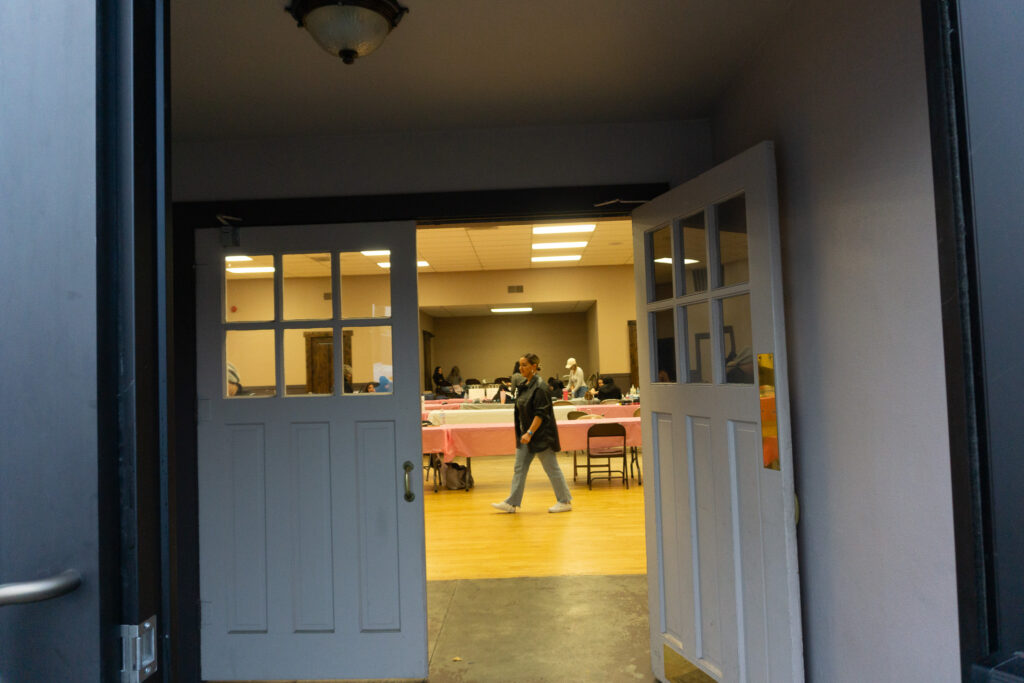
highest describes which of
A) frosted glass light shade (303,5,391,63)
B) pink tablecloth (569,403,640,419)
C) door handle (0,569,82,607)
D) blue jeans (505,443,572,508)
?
frosted glass light shade (303,5,391,63)

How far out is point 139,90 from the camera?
0.93 meters

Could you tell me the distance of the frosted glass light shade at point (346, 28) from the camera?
209 cm

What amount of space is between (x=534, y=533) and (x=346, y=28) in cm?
510

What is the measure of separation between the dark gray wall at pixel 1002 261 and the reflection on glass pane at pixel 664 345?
228 centimetres

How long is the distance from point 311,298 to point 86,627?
2790 mm

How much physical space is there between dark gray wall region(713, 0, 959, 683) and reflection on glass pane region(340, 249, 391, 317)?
6.27ft

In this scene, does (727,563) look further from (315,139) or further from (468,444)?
(468,444)

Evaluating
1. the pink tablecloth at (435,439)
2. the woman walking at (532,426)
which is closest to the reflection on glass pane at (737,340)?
the woman walking at (532,426)

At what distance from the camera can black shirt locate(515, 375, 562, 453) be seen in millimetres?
7049

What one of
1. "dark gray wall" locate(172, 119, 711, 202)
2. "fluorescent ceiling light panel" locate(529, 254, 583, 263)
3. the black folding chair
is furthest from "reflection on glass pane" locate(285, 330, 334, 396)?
"fluorescent ceiling light panel" locate(529, 254, 583, 263)

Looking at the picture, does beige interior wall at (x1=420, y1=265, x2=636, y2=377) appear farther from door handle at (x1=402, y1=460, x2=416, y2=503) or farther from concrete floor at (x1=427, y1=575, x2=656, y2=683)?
door handle at (x1=402, y1=460, x2=416, y2=503)

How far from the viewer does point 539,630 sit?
4.04m

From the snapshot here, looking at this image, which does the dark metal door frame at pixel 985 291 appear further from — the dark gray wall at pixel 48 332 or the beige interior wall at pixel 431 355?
the beige interior wall at pixel 431 355

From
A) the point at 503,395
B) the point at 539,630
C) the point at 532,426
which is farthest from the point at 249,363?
the point at 503,395
